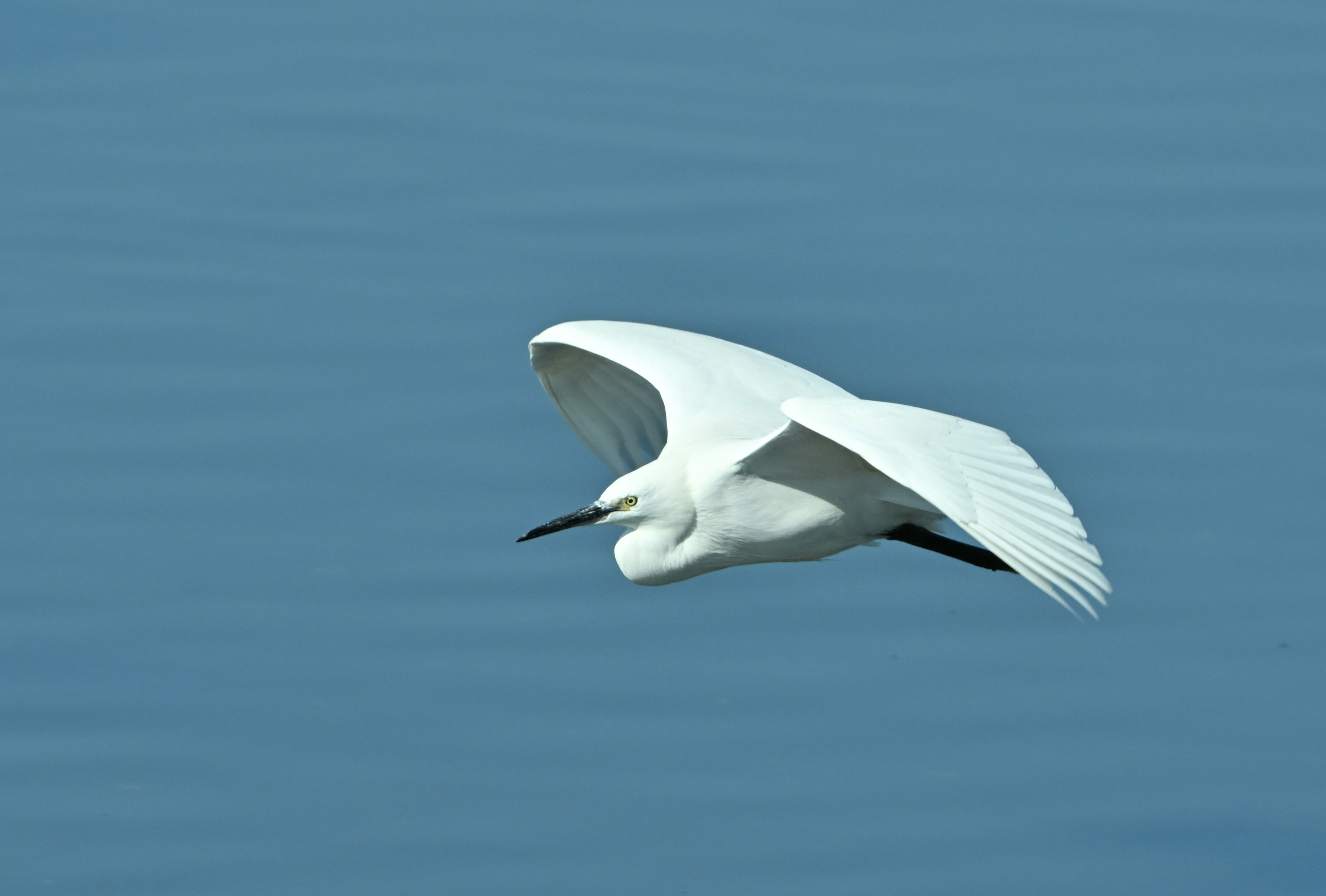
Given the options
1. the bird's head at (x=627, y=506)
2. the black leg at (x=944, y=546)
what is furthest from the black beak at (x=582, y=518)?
the black leg at (x=944, y=546)

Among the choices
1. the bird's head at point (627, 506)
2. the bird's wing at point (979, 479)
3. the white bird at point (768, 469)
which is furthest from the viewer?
the bird's head at point (627, 506)

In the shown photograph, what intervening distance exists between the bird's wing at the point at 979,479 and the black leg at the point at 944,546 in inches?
35.5

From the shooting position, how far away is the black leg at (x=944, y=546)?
23.5 ft

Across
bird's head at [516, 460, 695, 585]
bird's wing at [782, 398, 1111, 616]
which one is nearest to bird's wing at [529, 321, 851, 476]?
bird's head at [516, 460, 695, 585]

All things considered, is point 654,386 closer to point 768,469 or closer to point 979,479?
point 768,469

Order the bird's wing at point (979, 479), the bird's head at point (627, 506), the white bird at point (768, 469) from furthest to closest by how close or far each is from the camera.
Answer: the bird's head at point (627, 506), the white bird at point (768, 469), the bird's wing at point (979, 479)

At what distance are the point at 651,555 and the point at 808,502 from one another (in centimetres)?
65

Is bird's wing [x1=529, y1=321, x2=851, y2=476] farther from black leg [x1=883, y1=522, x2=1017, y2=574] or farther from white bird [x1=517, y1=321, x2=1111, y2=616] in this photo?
black leg [x1=883, y1=522, x2=1017, y2=574]

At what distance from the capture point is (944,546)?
Result: 740cm

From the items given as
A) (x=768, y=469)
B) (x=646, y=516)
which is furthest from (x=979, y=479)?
(x=646, y=516)

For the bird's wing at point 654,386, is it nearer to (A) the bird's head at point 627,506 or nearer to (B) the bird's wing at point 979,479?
(A) the bird's head at point 627,506

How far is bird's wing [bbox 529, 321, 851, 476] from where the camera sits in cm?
725

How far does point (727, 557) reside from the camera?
703 cm

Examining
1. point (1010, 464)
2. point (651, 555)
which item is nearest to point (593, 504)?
point (651, 555)
